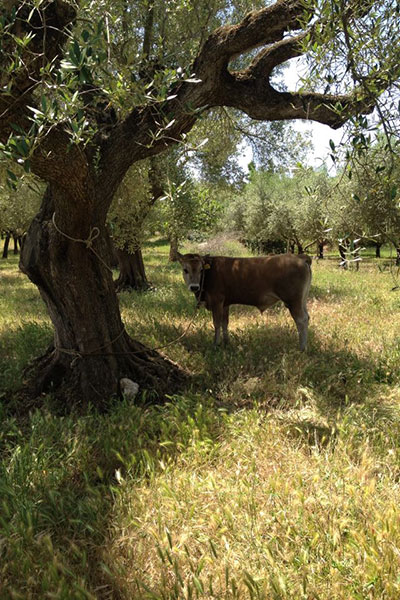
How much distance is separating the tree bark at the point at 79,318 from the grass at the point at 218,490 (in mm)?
449

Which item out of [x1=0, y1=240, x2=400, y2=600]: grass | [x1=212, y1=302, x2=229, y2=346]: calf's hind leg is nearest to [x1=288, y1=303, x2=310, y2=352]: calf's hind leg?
[x1=0, y1=240, x2=400, y2=600]: grass

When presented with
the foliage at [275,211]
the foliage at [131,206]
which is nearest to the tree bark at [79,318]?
the foliage at [131,206]

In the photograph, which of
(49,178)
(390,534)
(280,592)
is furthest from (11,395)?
(390,534)

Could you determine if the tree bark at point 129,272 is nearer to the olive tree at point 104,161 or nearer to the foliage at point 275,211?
the olive tree at point 104,161

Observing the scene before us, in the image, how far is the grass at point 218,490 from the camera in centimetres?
251

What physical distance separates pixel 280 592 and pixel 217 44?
570 cm

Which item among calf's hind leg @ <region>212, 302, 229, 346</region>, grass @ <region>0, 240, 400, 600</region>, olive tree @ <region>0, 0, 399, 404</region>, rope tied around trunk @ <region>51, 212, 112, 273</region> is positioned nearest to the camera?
grass @ <region>0, 240, 400, 600</region>

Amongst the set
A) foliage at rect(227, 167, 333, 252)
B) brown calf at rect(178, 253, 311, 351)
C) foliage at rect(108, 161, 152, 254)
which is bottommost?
brown calf at rect(178, 253, 311, 351)

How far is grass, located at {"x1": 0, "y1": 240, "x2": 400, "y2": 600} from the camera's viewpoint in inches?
99.0

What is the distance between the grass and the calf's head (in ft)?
5.00

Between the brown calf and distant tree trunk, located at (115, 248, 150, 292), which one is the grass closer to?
the brown calf

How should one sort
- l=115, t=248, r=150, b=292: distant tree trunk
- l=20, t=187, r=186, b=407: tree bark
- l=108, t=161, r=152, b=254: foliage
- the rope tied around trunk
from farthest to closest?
l=115, t=248, r=150, b=292: distant tree trunk < l=108, t=161, r=152, b=254: foliage < l=20, t=187, r=186, b=407: tree bark < the rope tied around trunk

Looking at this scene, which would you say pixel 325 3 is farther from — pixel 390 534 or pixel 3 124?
pixel 390 534

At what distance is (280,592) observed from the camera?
235 cm
